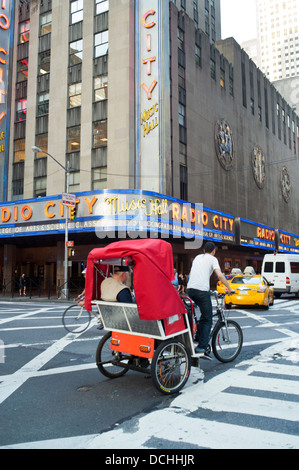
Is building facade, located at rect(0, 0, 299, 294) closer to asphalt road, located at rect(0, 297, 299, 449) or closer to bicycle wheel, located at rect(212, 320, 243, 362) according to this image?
bicycle wheel, located at rect(212, 320, 243, 362)

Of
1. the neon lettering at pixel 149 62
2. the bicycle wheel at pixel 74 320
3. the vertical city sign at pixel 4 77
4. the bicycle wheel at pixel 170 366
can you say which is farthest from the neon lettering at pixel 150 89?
the bicycle wheel at pixel 170 366

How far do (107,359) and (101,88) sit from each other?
92.6ft

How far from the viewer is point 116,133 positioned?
28625 millimetres

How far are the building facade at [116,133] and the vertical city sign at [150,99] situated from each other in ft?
0.27

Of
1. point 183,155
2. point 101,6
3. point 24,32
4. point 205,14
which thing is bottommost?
point 183,155

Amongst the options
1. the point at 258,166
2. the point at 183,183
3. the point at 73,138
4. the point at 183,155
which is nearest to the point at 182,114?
the point at 183,155

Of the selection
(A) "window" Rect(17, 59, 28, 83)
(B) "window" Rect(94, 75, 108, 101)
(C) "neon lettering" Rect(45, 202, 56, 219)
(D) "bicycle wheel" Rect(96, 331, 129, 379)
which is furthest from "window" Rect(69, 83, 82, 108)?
(D) "bicycle wheel" Rect(96, 331, 129, 379)

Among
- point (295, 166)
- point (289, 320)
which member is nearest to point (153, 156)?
point (289, 320)

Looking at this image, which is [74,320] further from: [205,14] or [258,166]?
[205,14]

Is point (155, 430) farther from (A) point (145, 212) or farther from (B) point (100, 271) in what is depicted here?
(A) point (145, 212)

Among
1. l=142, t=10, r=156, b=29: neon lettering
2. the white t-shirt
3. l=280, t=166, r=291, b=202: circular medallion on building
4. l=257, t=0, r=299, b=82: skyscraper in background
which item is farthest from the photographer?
l=257, t=0, r=299, b=82: skyscraper in background

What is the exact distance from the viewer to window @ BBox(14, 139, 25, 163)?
34156mm

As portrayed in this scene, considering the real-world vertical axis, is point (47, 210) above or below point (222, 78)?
below

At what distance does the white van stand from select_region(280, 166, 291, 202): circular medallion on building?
34866mm
